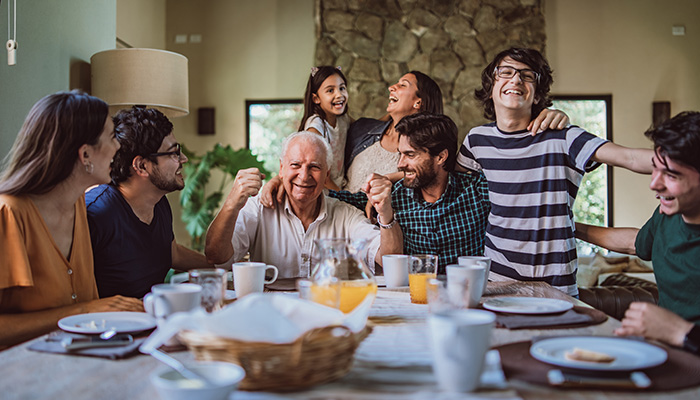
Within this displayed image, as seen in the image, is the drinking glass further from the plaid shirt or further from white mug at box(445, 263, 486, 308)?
the plaid shirt

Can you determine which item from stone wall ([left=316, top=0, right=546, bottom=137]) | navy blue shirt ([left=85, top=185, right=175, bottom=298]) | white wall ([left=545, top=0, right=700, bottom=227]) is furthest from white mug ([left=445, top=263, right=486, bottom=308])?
white wall ([left=545, top=0, right=700, bottom=227])

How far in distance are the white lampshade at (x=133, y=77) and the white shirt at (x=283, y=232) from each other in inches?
56.6

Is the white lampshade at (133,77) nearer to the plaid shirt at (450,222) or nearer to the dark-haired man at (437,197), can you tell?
the dark-haired man at (437,197)

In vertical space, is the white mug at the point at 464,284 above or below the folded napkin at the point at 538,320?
above

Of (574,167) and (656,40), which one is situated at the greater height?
(656,40)

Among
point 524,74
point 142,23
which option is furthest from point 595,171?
point 142,23

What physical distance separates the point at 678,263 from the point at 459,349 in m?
0.92

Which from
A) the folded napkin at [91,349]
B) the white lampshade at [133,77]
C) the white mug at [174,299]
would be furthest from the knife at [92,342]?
the white lampshade at [133,77]

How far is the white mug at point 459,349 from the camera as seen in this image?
2.56 ft

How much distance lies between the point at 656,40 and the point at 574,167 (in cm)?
457

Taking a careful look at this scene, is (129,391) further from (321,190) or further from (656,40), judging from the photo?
(656,40)

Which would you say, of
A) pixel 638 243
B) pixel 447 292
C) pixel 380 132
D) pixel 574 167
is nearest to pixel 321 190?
pixel 380 132

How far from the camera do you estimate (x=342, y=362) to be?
2.86 feet

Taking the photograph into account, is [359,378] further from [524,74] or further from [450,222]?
[524,74]
